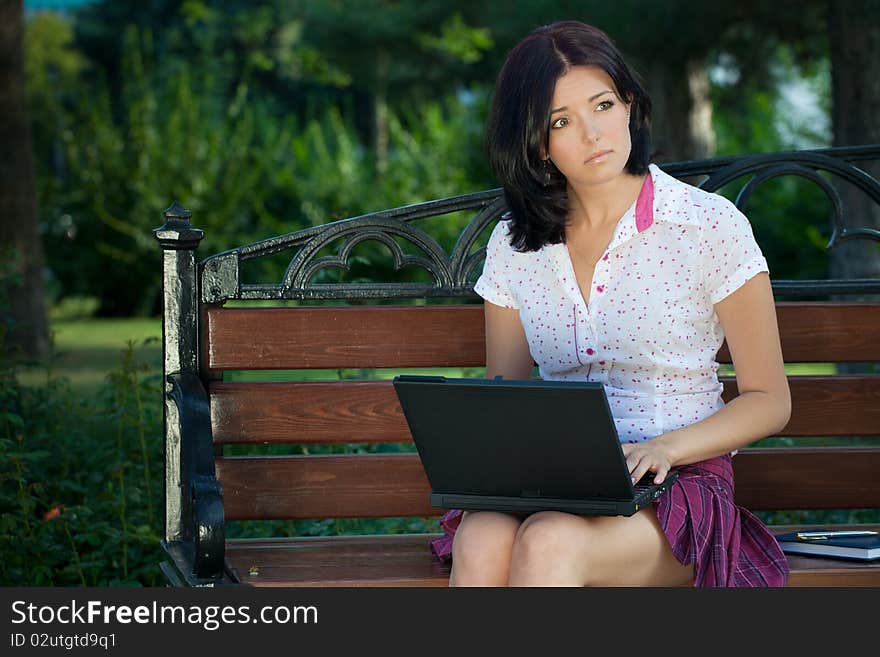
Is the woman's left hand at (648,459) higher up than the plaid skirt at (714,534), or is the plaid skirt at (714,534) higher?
the woman's left hand at (648,459)

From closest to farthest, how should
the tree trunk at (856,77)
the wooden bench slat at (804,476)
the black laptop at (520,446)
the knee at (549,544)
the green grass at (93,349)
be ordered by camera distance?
the black laptop at (520,446), the knee at (549,544), the wooden bench slat at (804,476), the tree trunk at (856,77), the green grass at (93,349)

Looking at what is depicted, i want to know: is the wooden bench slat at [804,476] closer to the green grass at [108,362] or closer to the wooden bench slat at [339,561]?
the wooden bench slat at [339,561]

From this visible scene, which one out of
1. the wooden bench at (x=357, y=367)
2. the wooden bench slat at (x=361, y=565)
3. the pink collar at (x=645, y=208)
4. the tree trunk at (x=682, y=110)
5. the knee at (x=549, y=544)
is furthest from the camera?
the tree trunk at (x=682, y=110)

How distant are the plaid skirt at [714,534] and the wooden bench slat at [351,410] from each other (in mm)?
557

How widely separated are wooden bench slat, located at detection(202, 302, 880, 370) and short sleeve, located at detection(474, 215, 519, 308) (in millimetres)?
217

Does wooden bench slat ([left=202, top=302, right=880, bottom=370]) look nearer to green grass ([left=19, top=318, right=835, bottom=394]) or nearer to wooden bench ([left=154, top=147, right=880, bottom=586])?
wooden bench ([left=154, top=147, right=880, bottom=586])

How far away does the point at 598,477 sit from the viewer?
8.29 feet

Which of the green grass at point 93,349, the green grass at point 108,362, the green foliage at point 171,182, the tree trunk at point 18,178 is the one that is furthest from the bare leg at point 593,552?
the green foliage at point 171,182

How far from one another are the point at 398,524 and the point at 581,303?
1.48m

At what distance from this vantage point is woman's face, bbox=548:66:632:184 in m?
2.86

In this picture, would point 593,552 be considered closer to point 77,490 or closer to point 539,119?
point 539,119

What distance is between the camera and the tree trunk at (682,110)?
31.9 feet

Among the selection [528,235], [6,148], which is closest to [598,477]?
[528,235]

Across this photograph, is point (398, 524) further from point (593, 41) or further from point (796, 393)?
point (593, 41)
